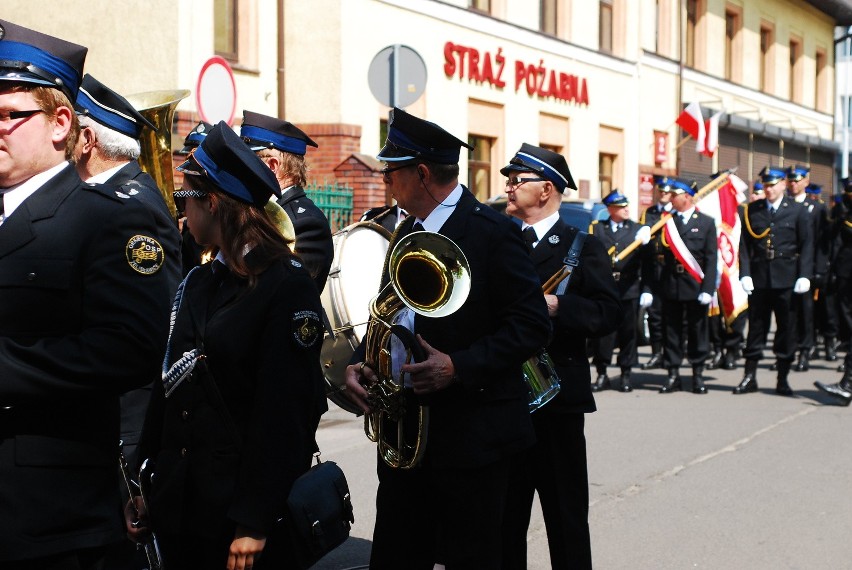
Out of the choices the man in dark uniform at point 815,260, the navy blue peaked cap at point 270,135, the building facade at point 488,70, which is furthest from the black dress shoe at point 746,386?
the navy blue peaked cap at point 270,135

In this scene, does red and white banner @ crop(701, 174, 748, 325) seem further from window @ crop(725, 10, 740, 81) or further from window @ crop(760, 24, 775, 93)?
window @ crop(760, 24, 775, 93)

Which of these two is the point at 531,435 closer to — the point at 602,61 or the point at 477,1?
the point at 477,1

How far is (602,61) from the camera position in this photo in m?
27.4

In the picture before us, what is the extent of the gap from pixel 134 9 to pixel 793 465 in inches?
482

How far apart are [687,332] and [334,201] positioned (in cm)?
677

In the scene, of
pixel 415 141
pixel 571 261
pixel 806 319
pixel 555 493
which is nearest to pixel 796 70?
pixel 806 319

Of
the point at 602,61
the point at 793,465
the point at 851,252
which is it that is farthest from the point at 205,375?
the point at 602,61

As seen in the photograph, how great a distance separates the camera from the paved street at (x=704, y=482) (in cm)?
623

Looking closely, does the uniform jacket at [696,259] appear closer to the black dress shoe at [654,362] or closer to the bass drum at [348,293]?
the black dress shoe at [654,362]

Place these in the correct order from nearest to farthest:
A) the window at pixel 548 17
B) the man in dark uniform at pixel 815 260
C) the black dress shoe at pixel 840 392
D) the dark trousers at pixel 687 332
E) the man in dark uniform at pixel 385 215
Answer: the man in dark uniform at pixel 385 215 < the black dress shoe at pixel 840 392 < the dark trousers at pixel 687 332 < the man in dark uniform at pixel 815 260 < the window at pixel 548 17

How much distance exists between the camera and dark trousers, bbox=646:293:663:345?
1398 centimetres

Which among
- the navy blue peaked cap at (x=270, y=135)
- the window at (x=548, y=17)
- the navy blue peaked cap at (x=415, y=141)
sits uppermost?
the window at (x=548, y=17)

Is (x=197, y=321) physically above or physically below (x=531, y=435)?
above

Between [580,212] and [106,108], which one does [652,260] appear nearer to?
[580,212]
